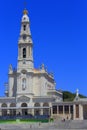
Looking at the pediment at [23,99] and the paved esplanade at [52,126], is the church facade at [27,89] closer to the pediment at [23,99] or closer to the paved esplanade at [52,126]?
the pediment at [23,99]

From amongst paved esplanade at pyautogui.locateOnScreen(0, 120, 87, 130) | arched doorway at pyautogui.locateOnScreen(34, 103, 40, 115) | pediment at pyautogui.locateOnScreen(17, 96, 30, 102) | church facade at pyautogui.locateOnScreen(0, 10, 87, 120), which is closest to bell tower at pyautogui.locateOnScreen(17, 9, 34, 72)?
church facade at pyautogui.locateOnScreen(0, 10, 87, 120)

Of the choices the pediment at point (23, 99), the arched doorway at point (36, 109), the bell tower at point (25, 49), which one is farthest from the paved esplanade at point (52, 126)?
the bell tower at point (25, 49)

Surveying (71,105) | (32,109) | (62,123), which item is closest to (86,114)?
(71,105)

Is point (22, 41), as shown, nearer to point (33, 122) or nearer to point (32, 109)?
point (32, 109)

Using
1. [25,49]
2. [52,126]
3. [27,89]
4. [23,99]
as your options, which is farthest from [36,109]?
[52,126]

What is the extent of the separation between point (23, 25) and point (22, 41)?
361 centimetres

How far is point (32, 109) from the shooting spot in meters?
99.8

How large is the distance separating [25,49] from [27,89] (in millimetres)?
8655

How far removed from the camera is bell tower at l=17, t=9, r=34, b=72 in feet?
337

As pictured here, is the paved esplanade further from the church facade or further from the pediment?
the pediment

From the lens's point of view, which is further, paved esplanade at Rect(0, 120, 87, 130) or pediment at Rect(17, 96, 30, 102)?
pediment at Rect(17, 96, 30, 102)

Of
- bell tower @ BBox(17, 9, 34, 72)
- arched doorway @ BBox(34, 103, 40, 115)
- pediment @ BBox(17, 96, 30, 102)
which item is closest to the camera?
arched doorway @ BBox(34, 103, 40, 115)

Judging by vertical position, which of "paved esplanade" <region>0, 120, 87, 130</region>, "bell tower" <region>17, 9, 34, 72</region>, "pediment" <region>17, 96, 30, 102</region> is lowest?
"paved esplanade" <region>0, 120, 87, 130</region>

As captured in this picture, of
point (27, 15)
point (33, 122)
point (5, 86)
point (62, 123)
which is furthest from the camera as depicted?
point (5, 86)
